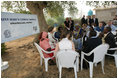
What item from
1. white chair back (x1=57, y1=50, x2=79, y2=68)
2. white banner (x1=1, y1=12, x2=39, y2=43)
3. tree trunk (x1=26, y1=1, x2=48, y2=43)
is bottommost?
white chair back (x1=57, y1=50, x2=79, y2=68)

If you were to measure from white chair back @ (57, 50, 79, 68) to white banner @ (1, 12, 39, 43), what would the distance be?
1661 mm

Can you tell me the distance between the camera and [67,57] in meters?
2.10

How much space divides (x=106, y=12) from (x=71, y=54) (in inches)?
573

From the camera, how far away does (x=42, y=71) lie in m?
2.93

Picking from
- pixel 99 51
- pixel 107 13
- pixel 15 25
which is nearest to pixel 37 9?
pixel 15 25

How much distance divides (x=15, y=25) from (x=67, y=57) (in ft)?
6.79

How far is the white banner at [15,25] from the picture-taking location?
2.54m

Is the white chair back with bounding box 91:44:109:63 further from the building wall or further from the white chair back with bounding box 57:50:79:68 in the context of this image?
the building wall

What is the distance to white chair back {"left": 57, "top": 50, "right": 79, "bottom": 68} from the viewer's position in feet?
6.61

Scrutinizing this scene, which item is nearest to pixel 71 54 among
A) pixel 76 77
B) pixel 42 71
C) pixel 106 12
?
pixel 76 77

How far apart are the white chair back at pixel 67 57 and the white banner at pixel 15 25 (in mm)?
1661

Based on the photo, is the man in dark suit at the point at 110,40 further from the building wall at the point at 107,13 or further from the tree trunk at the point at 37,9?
the building wall at the point at 107,13

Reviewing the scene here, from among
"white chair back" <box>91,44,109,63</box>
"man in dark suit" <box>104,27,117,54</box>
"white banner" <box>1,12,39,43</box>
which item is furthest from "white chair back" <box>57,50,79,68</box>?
"white banner" <box>1,12,39,43</box>

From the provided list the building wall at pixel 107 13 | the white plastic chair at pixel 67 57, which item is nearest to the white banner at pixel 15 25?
the white plastic chair at pixel 67 57
